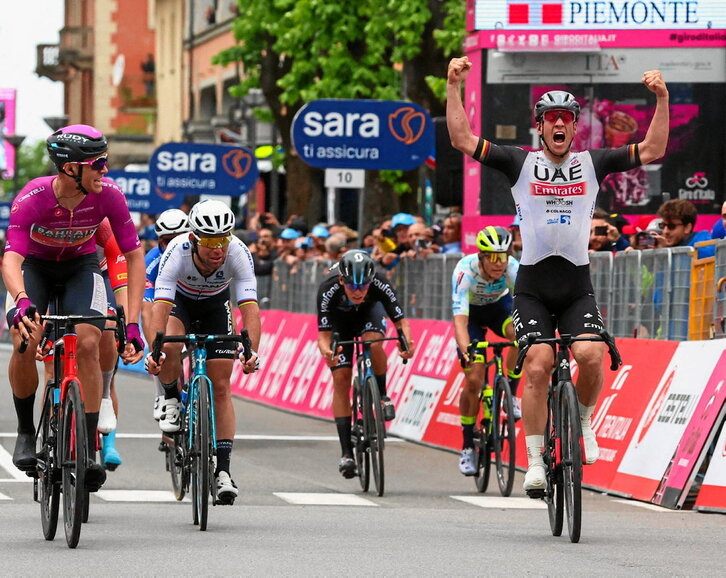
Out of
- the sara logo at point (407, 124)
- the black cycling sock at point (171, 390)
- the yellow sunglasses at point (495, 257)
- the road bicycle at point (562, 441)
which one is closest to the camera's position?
the road bicycle at point (562, 441)

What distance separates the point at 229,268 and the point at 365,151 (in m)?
10.1

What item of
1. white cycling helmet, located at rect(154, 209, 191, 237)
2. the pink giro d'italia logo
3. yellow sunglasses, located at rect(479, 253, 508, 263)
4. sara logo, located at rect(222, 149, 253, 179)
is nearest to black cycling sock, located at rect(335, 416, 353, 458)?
yellow sunglasses, located at rect(479, 253, 508, 263)

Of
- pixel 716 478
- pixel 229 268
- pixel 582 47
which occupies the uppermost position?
pixel 582 47

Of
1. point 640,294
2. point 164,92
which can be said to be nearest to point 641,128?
point 640,294

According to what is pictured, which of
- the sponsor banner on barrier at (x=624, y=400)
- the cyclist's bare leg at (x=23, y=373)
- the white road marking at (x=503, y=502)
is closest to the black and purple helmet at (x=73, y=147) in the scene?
the cyclist's bare leg at (x=23, y=373)

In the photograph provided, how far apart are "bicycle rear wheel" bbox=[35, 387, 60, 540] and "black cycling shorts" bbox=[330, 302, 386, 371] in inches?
187

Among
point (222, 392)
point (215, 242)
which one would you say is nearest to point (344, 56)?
point (222, 392)

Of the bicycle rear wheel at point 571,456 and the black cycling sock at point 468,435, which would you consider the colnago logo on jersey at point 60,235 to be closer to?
the bicycle rear wheel at point 571,456

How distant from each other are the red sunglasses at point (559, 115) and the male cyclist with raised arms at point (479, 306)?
402 centimetres

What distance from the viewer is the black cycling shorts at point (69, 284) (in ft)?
36.0

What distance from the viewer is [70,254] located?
11.1m

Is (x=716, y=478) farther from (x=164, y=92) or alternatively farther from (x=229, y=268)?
(x=164, y=92)

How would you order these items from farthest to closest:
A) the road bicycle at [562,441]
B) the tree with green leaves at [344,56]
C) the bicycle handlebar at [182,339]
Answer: the tree with green leaves at [344,56] < the bicycle handlebar at [182,339] < the road bicycle at [562,441]

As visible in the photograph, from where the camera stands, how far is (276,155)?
42.1 metres
